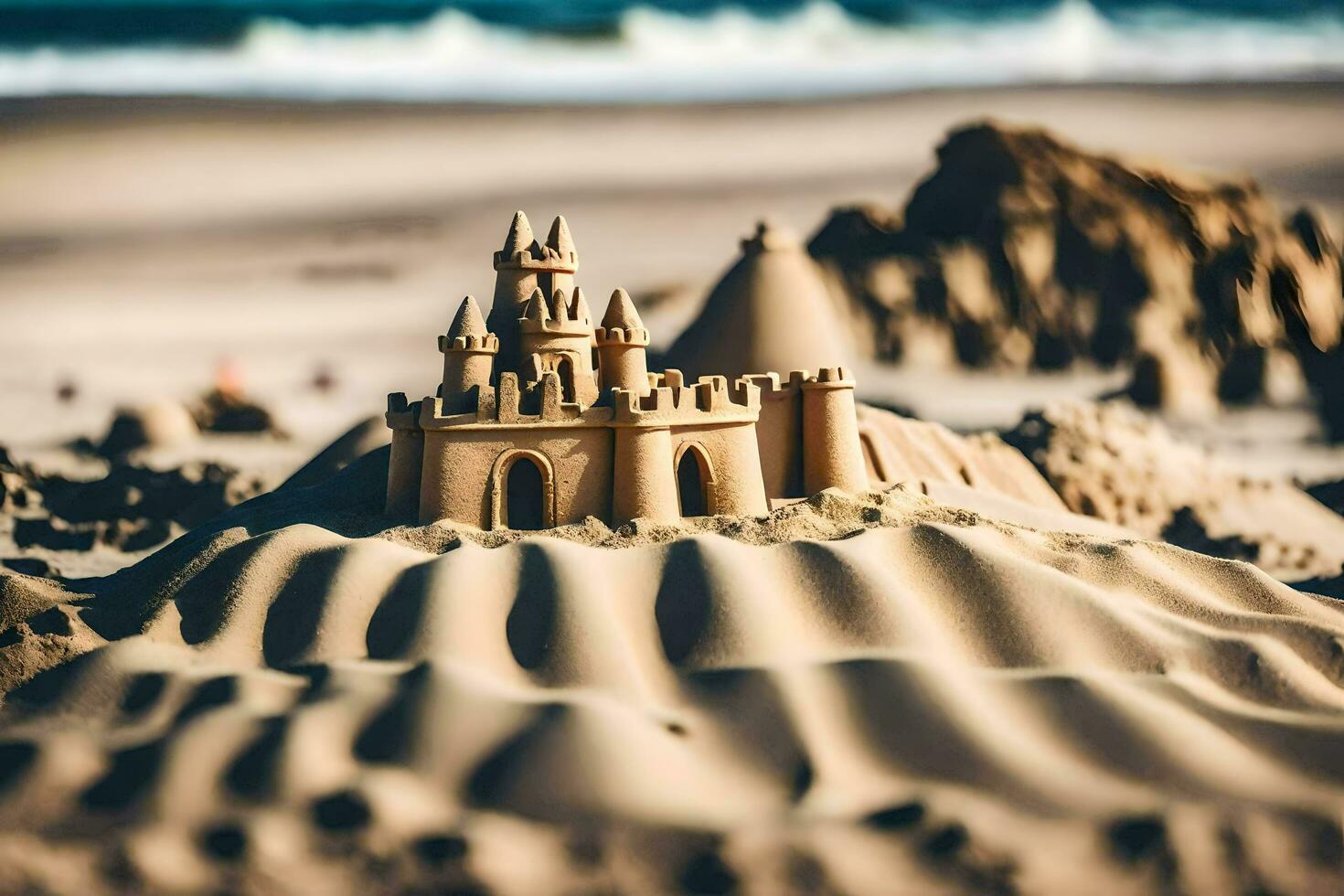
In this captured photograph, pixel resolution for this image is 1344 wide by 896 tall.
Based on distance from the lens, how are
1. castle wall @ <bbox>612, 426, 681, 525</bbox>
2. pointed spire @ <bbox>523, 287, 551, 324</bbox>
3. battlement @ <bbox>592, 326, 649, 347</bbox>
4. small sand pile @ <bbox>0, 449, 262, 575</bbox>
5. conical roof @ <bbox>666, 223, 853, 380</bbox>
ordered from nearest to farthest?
castle wall @ <bbox>612, 426, 681, 525</bbox> → pointed spire @ <bbox>523, 287, 551, 324</bbox> → battlement @ <bbox>592, 326, 649, 347</bbox> → conical roof @ <bbox>666, 223, 853, 380</bbox> → small sand pile @ <bbox>0, 449, 262, 575</bbox>

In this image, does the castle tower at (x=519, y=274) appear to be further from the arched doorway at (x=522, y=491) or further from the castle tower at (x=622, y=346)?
the arched doorway at (x=522, y=491)

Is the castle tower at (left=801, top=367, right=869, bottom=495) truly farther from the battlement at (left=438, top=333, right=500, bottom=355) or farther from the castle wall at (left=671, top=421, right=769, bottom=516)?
the battlement at (left=438, top=333, right=500, bottom=355)

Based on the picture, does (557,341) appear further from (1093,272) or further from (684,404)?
(1093,272)

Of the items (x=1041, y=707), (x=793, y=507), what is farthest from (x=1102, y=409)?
(x=1041, y=707)

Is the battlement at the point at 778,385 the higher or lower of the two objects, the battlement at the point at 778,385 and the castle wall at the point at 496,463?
the higher

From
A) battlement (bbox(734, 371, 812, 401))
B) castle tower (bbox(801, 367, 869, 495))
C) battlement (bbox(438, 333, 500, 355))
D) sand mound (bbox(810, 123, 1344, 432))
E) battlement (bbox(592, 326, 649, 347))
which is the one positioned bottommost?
castle tower (bbox(801, 367, 869, 495))

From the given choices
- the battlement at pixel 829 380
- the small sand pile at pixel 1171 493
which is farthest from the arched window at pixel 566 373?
the small sand pile at pixel 1171 493

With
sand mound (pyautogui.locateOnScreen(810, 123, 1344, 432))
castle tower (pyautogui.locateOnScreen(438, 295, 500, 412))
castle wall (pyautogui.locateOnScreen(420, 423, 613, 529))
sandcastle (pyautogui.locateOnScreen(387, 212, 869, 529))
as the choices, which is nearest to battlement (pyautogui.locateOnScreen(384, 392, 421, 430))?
sandcastle (pyautogui.locateOnScreen(387, 212, 869, 529))
